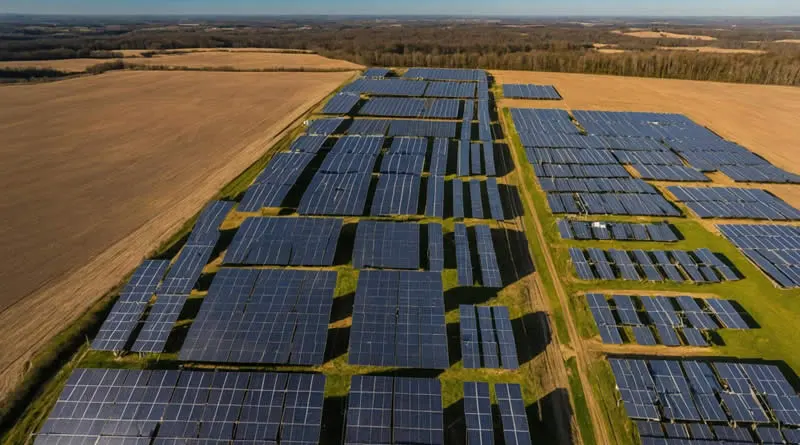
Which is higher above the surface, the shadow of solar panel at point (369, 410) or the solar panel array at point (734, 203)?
the solar panel array at point (734, 203)

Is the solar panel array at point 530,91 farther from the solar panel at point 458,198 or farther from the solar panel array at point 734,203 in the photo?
the solar panel at point 458,198

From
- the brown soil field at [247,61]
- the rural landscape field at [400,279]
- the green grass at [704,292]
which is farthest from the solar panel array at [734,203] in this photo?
the brown soil field at [247,61]

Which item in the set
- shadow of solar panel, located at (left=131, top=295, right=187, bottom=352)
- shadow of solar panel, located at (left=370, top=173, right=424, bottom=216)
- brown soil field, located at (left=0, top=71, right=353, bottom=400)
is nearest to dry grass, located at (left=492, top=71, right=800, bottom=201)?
shadow of solar panel, located at (left=370, top=173, right=424, bottom=216)

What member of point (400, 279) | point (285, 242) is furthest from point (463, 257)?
point (285, 242)

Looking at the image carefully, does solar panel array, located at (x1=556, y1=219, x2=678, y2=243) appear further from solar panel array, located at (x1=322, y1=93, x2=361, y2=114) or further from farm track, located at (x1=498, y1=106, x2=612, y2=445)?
solar panel array, located at (x1=322, y1=93, x2=361, y2=114)

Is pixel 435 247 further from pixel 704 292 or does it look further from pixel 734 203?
pixel 734 203

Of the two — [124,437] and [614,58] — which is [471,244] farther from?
Result: [614,58]
